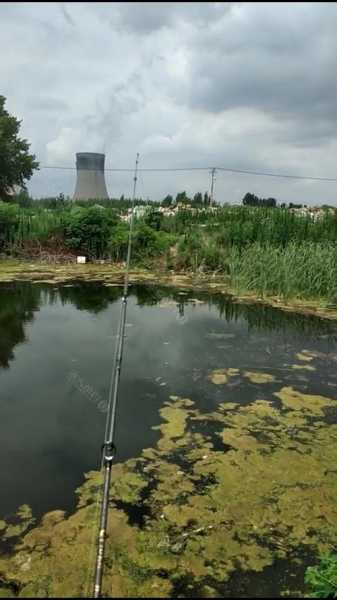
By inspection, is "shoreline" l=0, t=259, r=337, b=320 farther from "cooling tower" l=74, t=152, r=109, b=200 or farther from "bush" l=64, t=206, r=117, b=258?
"cooling tower" l=74, t=152, r=109, b=200

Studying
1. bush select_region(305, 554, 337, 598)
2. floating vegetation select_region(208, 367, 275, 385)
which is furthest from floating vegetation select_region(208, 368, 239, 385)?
bush select_region(305, 554, 337, 598)

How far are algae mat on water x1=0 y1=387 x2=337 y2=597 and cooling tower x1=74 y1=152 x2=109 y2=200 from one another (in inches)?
913

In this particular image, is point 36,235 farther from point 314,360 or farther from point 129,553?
point 129,553

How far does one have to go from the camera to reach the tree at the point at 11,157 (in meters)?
21.2

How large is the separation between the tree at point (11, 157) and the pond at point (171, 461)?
17537 mm

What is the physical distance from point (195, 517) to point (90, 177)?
24945mm

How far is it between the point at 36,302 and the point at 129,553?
639cm

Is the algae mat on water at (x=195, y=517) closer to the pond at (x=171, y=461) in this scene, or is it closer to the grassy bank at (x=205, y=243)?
the pond at (x=171, y=461)

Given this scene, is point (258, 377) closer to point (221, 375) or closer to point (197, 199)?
point (221, 375)

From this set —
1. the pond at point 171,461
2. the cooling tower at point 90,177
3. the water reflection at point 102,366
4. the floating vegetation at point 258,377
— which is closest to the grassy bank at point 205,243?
the water reflection at point 102,366

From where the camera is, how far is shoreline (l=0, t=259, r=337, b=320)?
28.1 feet

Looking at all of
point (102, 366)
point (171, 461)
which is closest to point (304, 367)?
point (102, 366)

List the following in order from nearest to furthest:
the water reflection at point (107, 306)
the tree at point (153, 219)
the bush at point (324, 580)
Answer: the bush at point (324, 580) → the water reflection at point (107, 306) → the tree at point (153, 219)

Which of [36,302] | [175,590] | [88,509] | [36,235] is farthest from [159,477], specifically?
[36,235]
